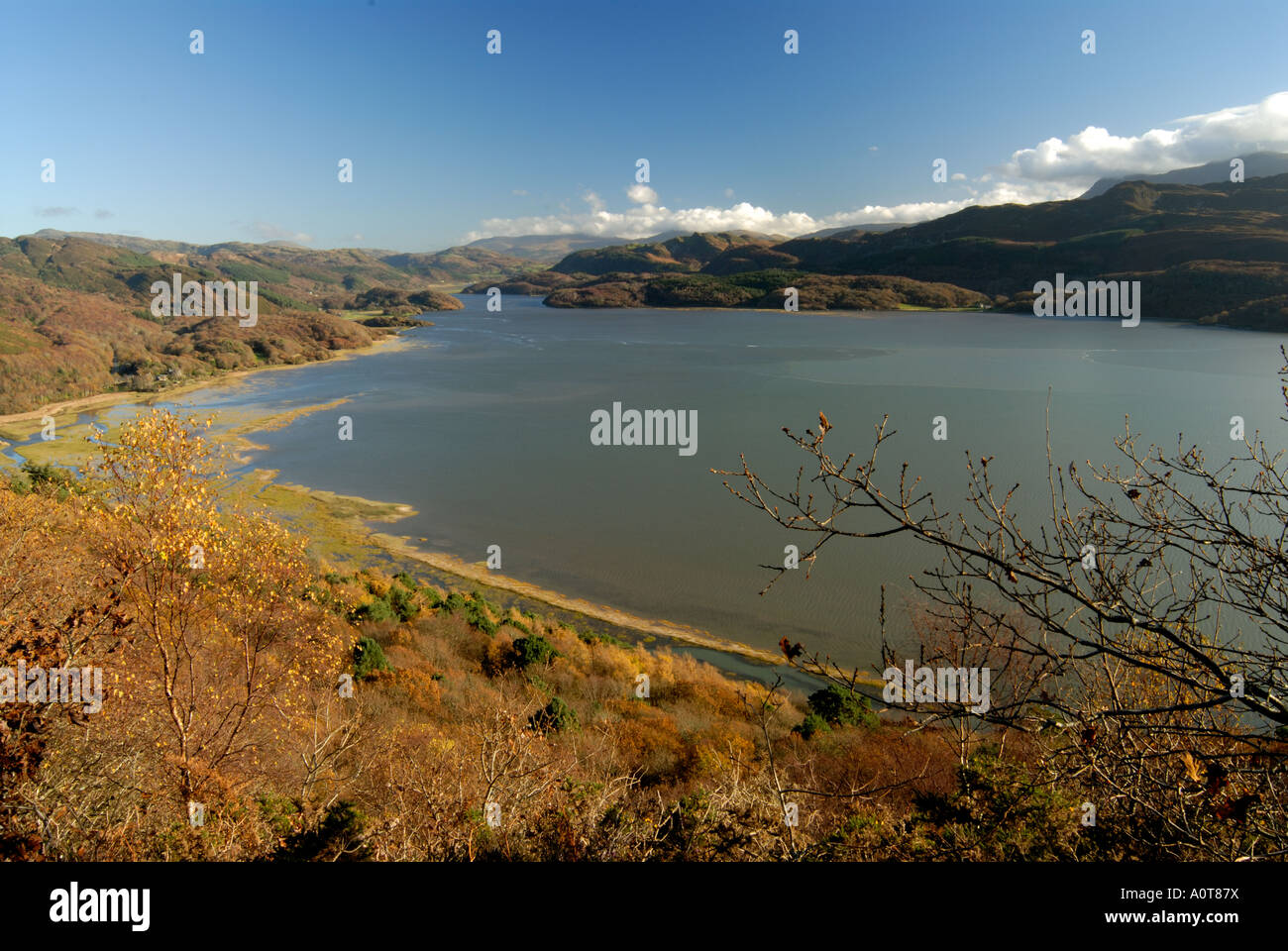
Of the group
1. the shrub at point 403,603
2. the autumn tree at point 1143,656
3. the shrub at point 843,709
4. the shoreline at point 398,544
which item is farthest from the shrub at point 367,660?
the autumn tree at point 1143,656

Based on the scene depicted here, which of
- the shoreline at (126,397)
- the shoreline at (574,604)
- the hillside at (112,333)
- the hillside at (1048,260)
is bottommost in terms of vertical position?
the shoreline at (574,604)

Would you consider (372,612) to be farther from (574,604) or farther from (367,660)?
(574,604)

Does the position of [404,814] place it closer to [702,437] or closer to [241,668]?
[241,668]

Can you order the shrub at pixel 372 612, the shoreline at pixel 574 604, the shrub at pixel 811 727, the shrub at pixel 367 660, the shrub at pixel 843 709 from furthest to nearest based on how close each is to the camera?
the shoreline at pixel 574 604 → the shrub at pixel 372 612 → the shrub at pixel 367 660 → the shrub at pixel 843 709 → the shrub at pixel 811 727

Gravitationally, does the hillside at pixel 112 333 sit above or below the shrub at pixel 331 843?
above

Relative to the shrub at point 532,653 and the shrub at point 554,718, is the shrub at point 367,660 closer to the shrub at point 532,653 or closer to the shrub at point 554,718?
the shrub at point 532,653

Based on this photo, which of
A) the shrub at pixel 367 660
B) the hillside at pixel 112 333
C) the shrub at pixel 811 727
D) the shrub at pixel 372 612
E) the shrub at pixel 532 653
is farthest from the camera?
the hillside at pixel 112 333

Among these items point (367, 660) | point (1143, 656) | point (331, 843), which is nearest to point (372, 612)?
point (367, 660)

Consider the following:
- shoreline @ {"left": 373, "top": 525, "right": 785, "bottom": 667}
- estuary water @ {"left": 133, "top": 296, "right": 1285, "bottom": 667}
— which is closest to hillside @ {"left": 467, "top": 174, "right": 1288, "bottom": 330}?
estuary water @ {"left": 133, "top": 296, "right": 1285, "bottom": 667}
